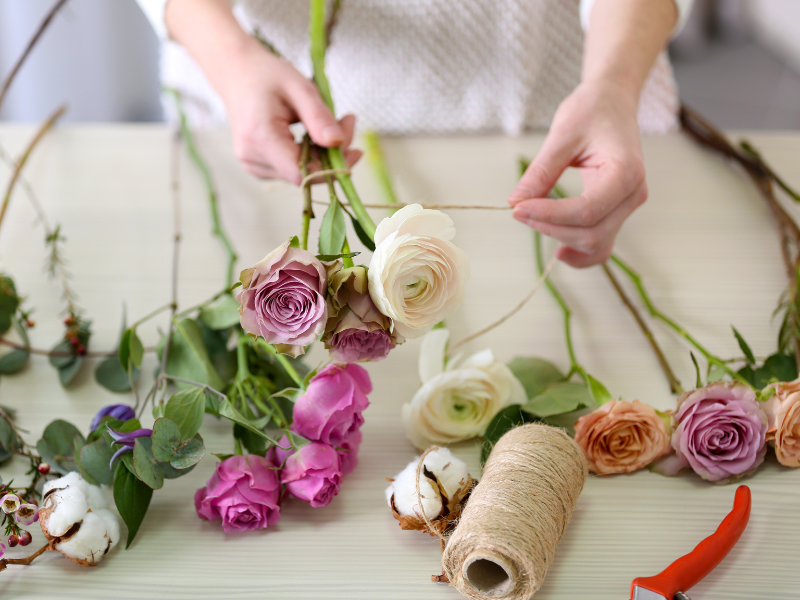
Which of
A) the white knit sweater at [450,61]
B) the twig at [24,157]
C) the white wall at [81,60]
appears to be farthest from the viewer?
the white wall at [81,60]

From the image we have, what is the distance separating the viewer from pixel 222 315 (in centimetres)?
49

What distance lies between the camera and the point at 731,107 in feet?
7.29

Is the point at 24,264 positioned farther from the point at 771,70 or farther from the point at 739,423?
the point at 771,70

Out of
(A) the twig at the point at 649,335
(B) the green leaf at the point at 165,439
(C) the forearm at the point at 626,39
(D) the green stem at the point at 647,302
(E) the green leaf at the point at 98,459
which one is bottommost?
(A) the twig at the point at 649,335

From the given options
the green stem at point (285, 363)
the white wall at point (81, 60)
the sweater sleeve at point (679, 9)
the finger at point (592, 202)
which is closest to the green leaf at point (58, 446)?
the green stem at point (285, 363)

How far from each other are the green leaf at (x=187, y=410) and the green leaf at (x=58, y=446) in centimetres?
8

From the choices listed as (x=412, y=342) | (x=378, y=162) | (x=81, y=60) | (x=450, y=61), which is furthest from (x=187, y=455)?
(x=81, y=60)

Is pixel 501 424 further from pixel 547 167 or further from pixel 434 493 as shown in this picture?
pixel 547 167

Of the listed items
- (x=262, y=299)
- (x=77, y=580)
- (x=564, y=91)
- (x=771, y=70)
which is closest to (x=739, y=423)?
(x=262, y=299)

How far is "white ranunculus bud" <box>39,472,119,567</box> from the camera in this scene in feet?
1.22

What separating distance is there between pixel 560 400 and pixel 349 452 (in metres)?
0.15

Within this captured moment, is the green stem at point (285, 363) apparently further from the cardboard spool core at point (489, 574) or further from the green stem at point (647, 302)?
the green stem at point (647, 302)

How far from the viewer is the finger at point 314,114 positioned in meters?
0.52

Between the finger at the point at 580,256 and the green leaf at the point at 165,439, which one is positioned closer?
the green leaf at the point at 165,439
